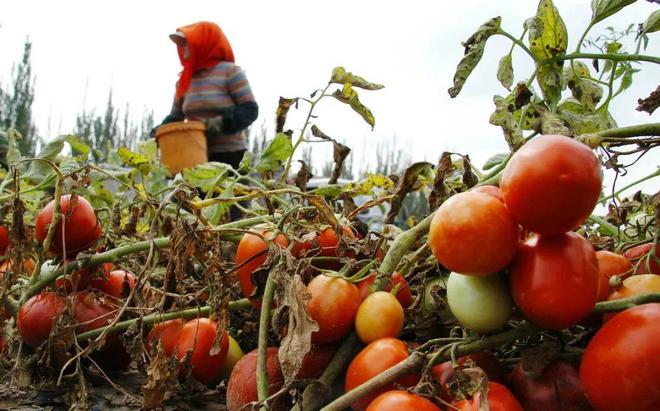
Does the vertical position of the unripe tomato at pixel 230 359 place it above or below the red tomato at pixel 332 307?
below

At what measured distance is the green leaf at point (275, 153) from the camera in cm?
164

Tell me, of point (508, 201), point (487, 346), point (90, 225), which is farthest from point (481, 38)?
point (90, 225)

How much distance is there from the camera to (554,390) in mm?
758

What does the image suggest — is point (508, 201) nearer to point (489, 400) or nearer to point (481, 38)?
point (489, 400)

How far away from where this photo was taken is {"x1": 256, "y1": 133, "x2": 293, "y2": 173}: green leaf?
5.39 ft

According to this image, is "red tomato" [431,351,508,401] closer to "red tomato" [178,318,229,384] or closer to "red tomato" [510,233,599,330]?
"red tomato" [510,233,599,330]

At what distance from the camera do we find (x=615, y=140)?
81cm

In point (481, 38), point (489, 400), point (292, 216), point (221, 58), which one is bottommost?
point (489, 400)

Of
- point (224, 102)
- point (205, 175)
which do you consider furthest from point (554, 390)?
point (224, 102)

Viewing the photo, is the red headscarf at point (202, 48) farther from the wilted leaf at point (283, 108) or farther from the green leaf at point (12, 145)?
the wilted leaf at point (283, 108)

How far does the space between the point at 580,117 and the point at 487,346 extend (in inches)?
18.1

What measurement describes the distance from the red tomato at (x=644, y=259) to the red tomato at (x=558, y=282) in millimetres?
194

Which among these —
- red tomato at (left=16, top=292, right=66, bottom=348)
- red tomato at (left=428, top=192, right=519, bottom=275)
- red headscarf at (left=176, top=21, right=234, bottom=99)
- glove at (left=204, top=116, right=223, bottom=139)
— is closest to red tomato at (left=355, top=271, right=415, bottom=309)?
red tomato at (left=428, top=192, right=519, bottom=275)

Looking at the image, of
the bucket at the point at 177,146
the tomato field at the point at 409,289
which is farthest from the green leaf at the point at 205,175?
the bucket at the point at 177,146
